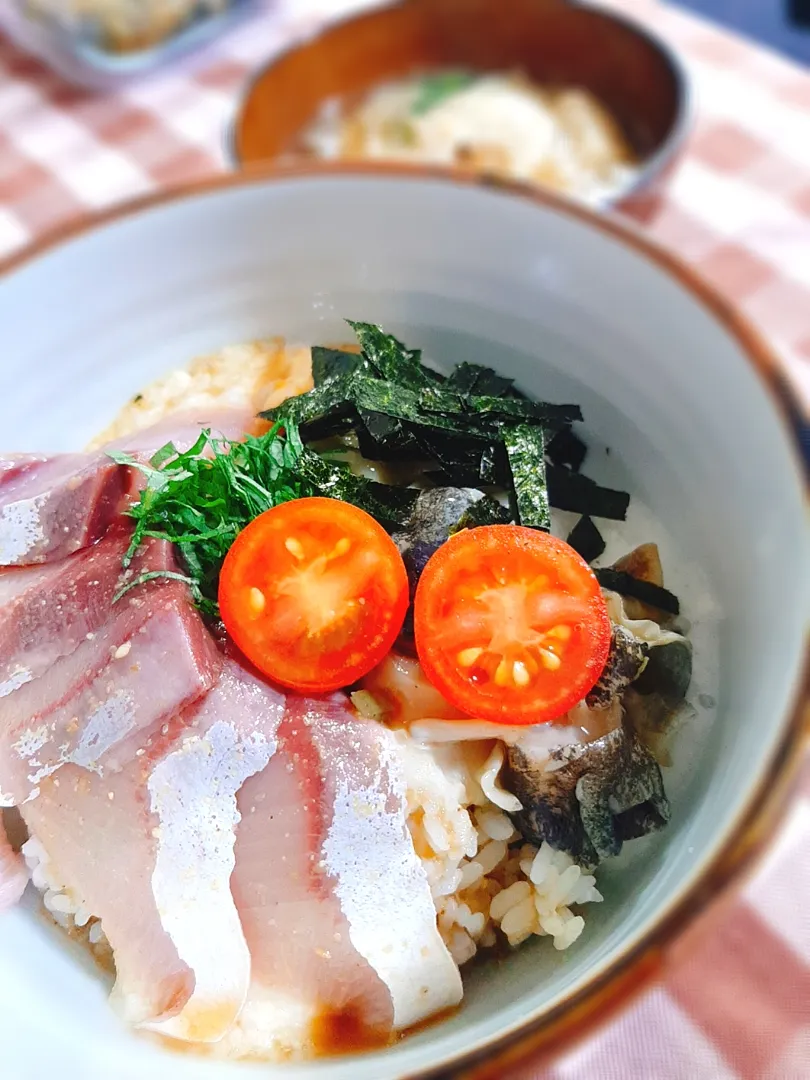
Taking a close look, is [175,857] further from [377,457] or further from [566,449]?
[566,449]

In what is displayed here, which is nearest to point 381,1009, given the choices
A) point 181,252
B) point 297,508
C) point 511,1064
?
point 511,1064

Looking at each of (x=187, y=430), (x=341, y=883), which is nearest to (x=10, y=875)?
(x=341, y=883)

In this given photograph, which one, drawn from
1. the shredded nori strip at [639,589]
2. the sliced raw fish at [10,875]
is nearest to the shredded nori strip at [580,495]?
the shredded nori strip at [639,589]

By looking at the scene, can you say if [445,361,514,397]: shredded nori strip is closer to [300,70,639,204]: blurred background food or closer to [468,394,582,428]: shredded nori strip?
[468,394,582,428]: shredded nori strip

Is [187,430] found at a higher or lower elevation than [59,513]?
higher

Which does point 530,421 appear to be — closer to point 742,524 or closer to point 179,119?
point 742,524

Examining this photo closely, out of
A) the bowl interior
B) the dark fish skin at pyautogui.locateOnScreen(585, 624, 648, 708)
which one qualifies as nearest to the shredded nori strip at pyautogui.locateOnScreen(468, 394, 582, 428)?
the dark fish skin at pyautogui.locateOnScreen(585, 624, 648, 708)
